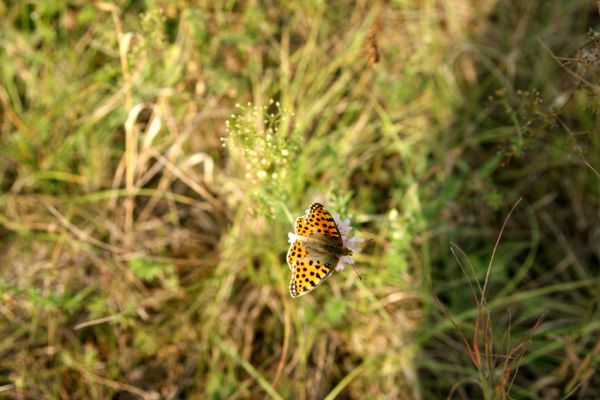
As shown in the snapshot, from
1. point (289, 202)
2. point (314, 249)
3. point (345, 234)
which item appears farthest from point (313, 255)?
point (289, 202)

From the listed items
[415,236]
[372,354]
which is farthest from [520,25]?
[372,354]

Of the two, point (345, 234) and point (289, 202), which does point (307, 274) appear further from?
point (289, 202)

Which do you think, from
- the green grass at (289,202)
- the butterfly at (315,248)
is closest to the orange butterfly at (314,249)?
the butterfly at (315,248)

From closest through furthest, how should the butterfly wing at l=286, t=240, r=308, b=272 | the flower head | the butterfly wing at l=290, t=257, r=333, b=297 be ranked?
the butterfly wing at l=290, t=257, r=333, b=297, the butterfly wing at l=286, t=240, r=308, b=272, the flower head

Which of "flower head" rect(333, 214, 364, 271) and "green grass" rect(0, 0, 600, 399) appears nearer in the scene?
"flower head" rect(333, 214, 364, 271)

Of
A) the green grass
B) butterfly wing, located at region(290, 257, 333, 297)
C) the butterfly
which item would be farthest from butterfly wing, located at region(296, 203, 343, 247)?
the green grass

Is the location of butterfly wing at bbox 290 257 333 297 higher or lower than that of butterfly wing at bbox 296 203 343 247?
lower

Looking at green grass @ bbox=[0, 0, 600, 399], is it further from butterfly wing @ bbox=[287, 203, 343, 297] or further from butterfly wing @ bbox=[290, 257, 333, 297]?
butterfly wing @ bbox=[290, 257, 333, 297]

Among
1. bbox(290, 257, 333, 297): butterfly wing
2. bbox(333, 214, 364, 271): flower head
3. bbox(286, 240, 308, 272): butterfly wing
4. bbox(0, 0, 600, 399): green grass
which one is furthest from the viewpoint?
bbox(0, 0, 600, 399): green grass
